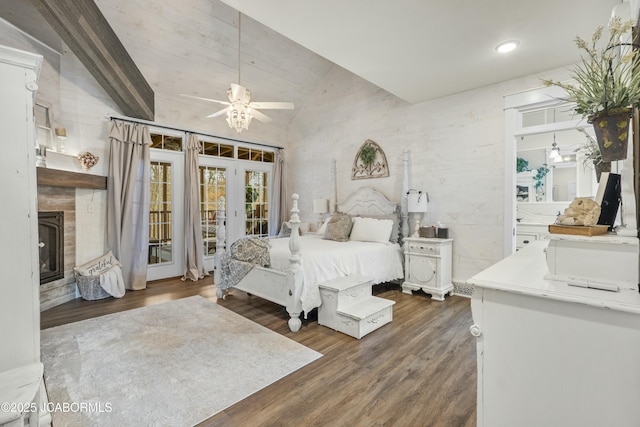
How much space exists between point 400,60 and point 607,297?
265 cm

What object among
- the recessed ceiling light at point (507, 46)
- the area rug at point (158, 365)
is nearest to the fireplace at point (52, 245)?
the area rug at point (158, 365)

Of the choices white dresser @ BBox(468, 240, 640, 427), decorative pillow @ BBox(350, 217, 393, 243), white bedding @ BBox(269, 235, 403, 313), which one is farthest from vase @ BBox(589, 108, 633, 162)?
decorative pillow @ BBox(350, 217, 393, 243)

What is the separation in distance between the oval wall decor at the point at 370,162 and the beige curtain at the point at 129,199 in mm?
3249

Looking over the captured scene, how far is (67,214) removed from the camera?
359 centimetres

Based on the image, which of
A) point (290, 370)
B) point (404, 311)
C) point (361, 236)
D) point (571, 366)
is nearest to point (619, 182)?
point (571, 366)

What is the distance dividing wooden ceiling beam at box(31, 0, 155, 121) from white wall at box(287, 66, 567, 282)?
300cm

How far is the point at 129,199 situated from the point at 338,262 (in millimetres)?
3149

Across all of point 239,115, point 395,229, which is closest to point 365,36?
point 239,115

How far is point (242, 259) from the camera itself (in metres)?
3.37

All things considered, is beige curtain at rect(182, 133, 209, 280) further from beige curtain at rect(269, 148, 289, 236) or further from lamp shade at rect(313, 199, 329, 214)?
lamp shade at rect(313, 199, 329, 214)

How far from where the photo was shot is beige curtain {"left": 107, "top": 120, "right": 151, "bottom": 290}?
3924mm

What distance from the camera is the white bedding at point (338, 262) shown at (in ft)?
8.95

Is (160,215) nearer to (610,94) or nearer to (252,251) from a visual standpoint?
(252,251)

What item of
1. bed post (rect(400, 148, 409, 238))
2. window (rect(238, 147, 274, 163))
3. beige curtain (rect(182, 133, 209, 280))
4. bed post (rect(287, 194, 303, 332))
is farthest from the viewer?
window (rect(238, 147, 274, 163))
